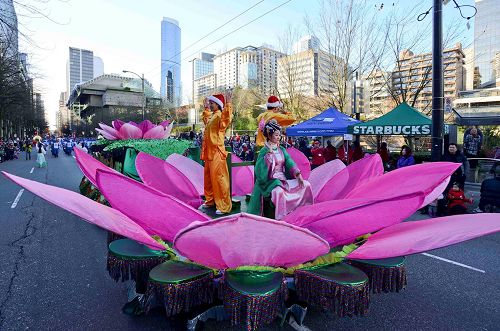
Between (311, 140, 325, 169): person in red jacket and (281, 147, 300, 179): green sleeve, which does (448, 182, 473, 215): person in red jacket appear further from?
(311, 140, 325, 169): person in red jacket

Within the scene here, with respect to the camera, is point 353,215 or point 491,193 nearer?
point 353,215

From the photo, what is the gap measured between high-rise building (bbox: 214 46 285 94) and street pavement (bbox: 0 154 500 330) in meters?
23.7

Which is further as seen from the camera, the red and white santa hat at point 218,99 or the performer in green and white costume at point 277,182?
the red and white santa hat at point 218,99

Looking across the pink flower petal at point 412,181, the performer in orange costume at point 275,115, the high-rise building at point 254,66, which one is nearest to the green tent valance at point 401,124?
the performer in orange costume at point 275,115

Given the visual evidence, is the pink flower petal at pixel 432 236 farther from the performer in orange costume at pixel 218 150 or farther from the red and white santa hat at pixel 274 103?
the red and white santa hat at pixel 274 103

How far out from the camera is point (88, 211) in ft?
7.17

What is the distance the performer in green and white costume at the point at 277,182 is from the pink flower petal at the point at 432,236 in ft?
3.75

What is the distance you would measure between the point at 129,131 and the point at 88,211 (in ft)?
17.0

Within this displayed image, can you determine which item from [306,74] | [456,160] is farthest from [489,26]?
[456,160]

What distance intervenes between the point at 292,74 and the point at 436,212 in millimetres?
16484

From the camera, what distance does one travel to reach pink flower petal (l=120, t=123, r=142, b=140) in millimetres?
7062

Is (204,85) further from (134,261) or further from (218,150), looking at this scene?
(134,261)

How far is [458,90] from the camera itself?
50.7 meters

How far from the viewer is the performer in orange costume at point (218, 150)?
4.37 metres
